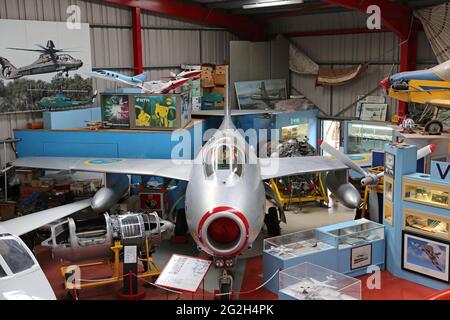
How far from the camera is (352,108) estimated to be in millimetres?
23062

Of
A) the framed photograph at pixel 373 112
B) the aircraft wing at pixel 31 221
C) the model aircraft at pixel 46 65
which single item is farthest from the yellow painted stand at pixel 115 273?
the framed photograph at pixel 373 112

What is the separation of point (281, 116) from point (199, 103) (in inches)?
144

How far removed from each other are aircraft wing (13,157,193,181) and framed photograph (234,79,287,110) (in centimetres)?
985

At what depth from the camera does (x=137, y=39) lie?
67.5 feet

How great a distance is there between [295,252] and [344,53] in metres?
15.3

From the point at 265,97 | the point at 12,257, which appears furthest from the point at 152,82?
the point at 12,257

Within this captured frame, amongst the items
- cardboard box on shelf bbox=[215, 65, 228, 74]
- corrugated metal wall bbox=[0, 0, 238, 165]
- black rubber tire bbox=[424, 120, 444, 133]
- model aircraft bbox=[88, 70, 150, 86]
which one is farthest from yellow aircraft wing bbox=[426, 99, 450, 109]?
corrugated metal wall bbox=[0, 0, 238, 165]

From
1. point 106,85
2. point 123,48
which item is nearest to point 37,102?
point 106,85

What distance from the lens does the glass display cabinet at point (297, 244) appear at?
33.0 ft

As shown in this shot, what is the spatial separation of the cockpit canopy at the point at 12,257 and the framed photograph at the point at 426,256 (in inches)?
294

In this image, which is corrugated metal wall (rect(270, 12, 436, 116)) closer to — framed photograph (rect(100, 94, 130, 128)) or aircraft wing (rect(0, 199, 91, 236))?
framed photograph (rect(100, 94, 130, 128))

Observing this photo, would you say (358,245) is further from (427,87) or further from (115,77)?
(115,77)

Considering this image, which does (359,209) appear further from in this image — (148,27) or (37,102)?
(148,27)

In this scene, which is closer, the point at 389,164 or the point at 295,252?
the point at 295,252
